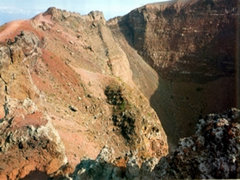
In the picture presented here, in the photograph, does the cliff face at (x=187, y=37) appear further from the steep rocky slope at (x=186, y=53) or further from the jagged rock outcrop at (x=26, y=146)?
the jagged rock outcrop at (x=26, y=146)

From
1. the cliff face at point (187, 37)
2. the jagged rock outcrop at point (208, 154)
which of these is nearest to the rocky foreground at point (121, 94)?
the jagged rock outcrop at point (208, 154)

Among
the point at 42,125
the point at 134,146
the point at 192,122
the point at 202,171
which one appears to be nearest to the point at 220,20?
the point at 192,122

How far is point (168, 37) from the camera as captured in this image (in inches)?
2031

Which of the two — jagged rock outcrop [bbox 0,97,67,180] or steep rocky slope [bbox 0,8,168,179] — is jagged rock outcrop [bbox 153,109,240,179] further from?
jagged rock outcrop [bbox 0,97,67,180]

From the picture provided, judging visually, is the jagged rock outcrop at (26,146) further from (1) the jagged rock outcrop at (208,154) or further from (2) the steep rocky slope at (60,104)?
(1) the jagged rock outcrop at (208,154)

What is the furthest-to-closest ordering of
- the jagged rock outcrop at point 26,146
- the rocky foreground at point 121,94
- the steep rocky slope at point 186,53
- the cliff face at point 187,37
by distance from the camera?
the cliff face at point 187,37
the steep rocky slope at point 186,53
the jagged rock outcrop at point 26,146
the rocky foreground at point 121,94

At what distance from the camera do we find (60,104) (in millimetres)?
20922

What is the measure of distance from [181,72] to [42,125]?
39.0 meters

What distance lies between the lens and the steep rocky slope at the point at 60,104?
12124mm

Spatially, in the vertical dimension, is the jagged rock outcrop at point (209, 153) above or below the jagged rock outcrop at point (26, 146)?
above

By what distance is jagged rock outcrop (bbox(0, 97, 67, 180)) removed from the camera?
11230mm

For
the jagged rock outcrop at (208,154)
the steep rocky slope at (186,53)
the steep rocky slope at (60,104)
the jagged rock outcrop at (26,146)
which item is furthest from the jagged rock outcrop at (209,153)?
the steep rocky slope at (186,53)

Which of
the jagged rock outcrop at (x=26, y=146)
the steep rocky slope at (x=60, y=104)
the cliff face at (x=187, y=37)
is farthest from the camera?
the cliff face at (x=187, y=37)

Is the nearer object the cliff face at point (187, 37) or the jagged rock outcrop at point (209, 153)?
the jagged rock outcrop at point (209, 153)
